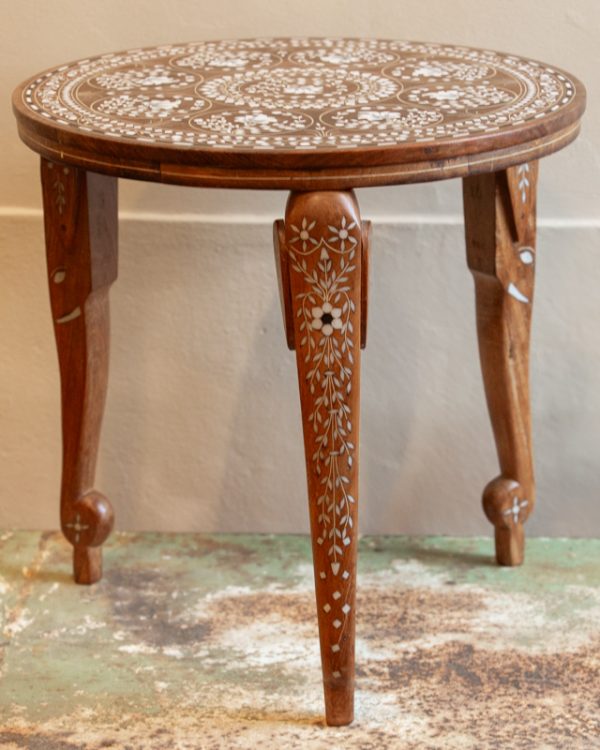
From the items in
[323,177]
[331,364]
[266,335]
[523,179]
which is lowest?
[266,335]

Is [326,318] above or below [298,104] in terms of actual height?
below

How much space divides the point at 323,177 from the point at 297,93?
280 millimetres

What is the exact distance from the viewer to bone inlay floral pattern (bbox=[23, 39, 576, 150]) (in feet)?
4.67

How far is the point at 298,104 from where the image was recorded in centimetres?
154

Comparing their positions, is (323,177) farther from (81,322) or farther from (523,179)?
(81,322)

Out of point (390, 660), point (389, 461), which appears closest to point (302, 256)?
point (390, 660)

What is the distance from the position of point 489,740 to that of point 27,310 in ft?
3.23

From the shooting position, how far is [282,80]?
1.66 metres

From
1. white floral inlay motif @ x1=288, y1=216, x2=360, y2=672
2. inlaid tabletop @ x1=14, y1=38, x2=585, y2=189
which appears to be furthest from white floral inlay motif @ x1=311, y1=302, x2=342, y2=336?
inlaid tabletop @ x1=14, y1=38, x2=585, y2=189

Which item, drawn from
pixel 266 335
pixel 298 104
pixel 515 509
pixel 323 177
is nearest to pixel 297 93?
pixel 298 104

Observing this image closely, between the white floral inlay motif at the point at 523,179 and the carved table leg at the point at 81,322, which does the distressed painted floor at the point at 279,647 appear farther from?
the white floral inlay motif at the point at 523,179

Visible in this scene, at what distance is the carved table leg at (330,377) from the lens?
1.38 m

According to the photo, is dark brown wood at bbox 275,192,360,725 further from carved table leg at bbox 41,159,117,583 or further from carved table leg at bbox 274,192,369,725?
carved table leg at bbox 41,159,117,583

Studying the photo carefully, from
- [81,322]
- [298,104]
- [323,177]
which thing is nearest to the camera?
[323,177]
